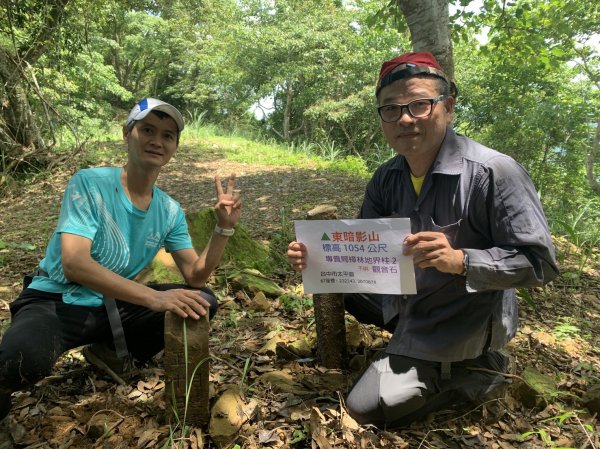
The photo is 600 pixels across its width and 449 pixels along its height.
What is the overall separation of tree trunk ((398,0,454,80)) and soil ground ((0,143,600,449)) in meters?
2.10

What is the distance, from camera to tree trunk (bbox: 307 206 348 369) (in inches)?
85.4

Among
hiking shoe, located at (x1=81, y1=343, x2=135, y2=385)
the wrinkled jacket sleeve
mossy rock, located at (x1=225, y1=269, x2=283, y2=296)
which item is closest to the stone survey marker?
hiking shoe, located at (x1=81, y1=343, x2=135, y2=385)

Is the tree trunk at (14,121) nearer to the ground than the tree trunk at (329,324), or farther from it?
farther from it

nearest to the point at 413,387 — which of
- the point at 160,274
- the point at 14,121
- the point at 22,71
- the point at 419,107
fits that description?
the point at 419,107

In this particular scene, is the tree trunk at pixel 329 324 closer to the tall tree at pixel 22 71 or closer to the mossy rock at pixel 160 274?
the mossy rock at pixel 160 274

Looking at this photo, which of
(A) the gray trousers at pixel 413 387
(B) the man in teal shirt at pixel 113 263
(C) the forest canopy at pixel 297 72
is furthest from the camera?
(C) the forest canopy at pixel 297 72

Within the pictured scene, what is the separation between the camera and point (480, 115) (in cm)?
1180

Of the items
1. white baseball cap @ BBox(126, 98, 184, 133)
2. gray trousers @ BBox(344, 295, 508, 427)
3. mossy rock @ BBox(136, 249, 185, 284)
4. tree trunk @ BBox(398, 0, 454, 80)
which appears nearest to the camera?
gray trousers @ BBox(344, 295, 508, 427)

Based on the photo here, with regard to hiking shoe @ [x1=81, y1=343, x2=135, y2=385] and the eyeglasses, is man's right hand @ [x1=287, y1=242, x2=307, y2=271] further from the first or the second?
hiking shoe @ [x1=81, y1=343, x2=135, y2=385]

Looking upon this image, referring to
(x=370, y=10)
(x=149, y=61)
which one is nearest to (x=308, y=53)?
(x=370, y=10)

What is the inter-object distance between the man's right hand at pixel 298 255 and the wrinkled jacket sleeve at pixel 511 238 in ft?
2.40

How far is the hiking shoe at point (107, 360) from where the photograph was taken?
7.25 feet

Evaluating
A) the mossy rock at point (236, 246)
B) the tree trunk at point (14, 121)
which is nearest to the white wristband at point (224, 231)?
the mossy rock at point (236, 246)

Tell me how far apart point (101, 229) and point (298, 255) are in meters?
0.96
